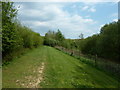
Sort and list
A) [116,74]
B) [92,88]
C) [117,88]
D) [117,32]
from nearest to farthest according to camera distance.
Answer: [92,88], [117,88], [116,74], [117,32]

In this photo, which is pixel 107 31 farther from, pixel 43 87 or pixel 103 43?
pixel 43 87

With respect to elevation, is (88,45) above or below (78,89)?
above

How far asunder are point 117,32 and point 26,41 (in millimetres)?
14280

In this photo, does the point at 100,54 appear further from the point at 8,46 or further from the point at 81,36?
the point at 81,36

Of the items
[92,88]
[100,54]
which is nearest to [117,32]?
[100,54]

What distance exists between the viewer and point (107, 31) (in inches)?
661

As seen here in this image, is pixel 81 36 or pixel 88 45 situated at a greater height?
pixel 81 36

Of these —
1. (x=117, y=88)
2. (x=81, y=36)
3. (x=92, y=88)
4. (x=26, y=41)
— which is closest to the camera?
(x=92, y=88)

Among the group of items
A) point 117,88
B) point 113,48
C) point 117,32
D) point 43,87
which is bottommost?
point 117,88

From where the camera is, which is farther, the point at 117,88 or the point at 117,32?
the point at 117,32

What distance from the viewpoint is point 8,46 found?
948 cm

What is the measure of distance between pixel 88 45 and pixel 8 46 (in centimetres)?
1912

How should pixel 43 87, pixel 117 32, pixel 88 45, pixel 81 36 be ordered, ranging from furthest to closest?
pixel 81 36 < pixel 88 45 < pixel 117 32 < pixel 43 87

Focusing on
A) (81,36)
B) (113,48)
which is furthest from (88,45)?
(81,36)
